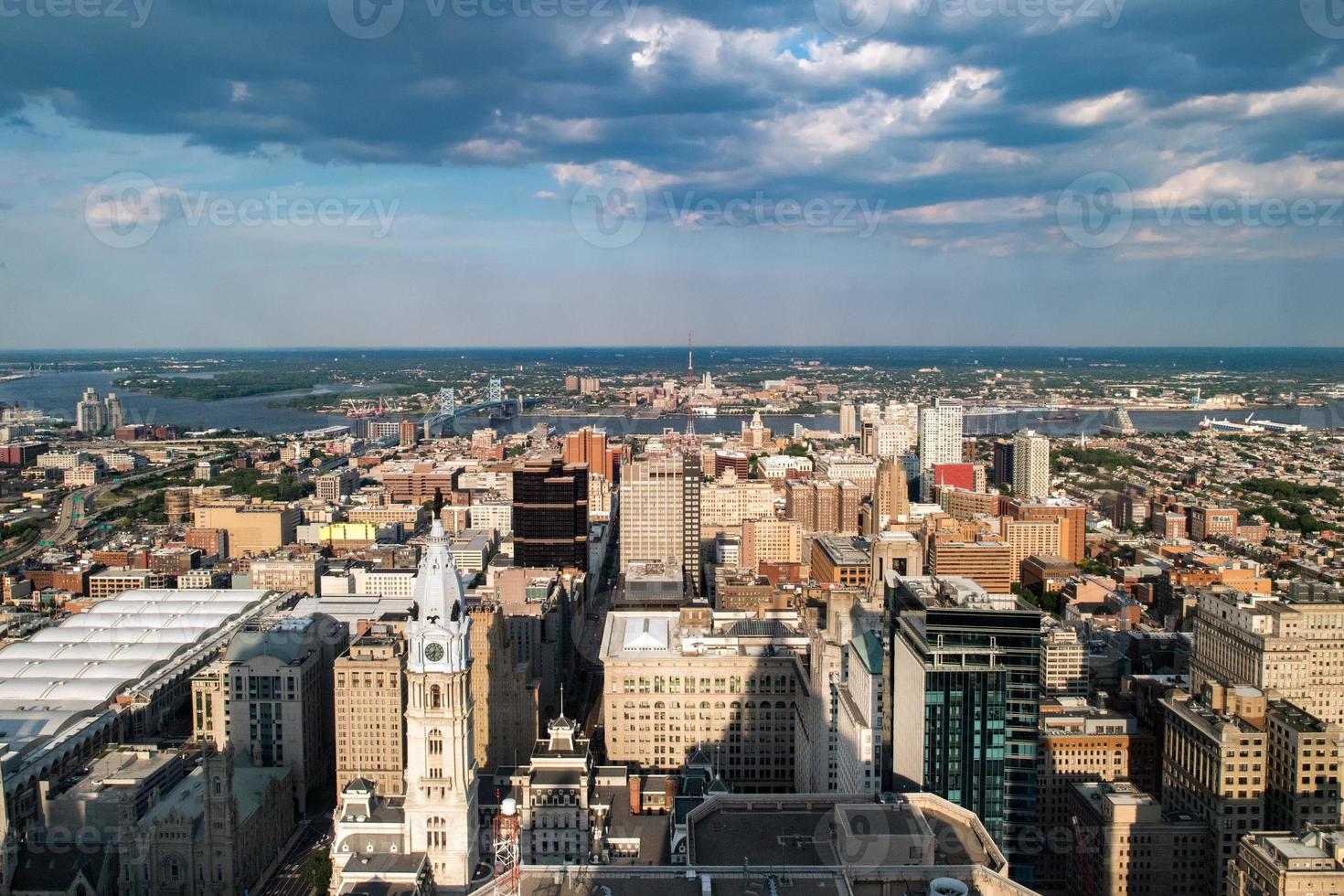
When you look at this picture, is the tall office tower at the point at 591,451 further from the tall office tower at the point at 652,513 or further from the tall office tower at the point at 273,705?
the tall office tower at the point at 273,705

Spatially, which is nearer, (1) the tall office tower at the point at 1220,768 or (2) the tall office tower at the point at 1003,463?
(1) the tall office tower at the point at 1220,768

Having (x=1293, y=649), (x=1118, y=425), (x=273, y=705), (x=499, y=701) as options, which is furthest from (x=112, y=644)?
(x=1118, y=425)

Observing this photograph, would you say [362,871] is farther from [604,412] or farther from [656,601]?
[604,412]

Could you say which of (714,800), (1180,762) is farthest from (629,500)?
(714,800)

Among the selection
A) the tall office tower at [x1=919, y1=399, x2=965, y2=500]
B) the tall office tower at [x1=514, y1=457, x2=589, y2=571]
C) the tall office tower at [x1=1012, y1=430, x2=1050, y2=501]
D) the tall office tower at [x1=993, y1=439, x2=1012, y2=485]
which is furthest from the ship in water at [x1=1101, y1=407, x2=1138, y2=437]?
the tall office tower at [x1=514, y1=457, x2=589, y2=571]

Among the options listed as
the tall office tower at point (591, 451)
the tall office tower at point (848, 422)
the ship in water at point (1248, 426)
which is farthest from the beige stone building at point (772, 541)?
the tall office tower at point (848, 422)

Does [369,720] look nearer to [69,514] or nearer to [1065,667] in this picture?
[1065,667]

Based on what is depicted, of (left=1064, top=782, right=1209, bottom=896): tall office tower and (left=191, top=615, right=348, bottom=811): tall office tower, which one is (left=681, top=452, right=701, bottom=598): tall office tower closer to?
(left=191, top=615, right=348, bottom=811): tall office tower
